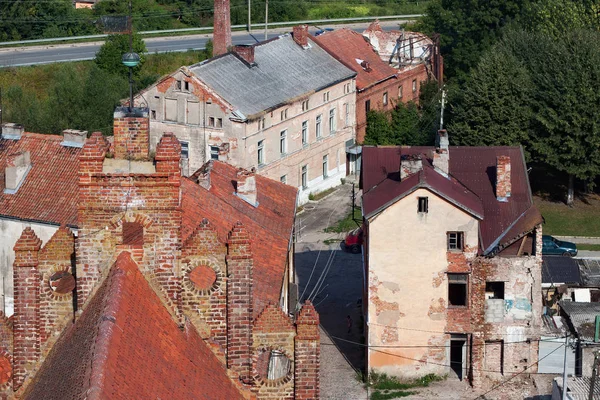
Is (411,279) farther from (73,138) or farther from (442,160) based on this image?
(73,138)

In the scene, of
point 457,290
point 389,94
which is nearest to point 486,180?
point 457,290

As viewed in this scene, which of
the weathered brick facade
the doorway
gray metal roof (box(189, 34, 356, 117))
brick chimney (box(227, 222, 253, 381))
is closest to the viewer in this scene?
Result: the weathered brick facade

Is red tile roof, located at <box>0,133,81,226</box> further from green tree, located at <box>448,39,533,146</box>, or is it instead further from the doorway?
green tree, located at <box>448,39,533,146</box>

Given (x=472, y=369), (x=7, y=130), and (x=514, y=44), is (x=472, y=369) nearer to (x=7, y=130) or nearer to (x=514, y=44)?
(x=7, y=130)

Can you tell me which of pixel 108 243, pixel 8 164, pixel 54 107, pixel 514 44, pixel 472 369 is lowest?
pixel 472 369

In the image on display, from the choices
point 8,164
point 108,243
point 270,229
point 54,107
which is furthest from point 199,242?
point 54,107

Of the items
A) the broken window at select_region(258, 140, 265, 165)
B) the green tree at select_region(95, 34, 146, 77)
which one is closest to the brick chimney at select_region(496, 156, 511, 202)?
the broken window at select_region(258, 140, 265, 165)
